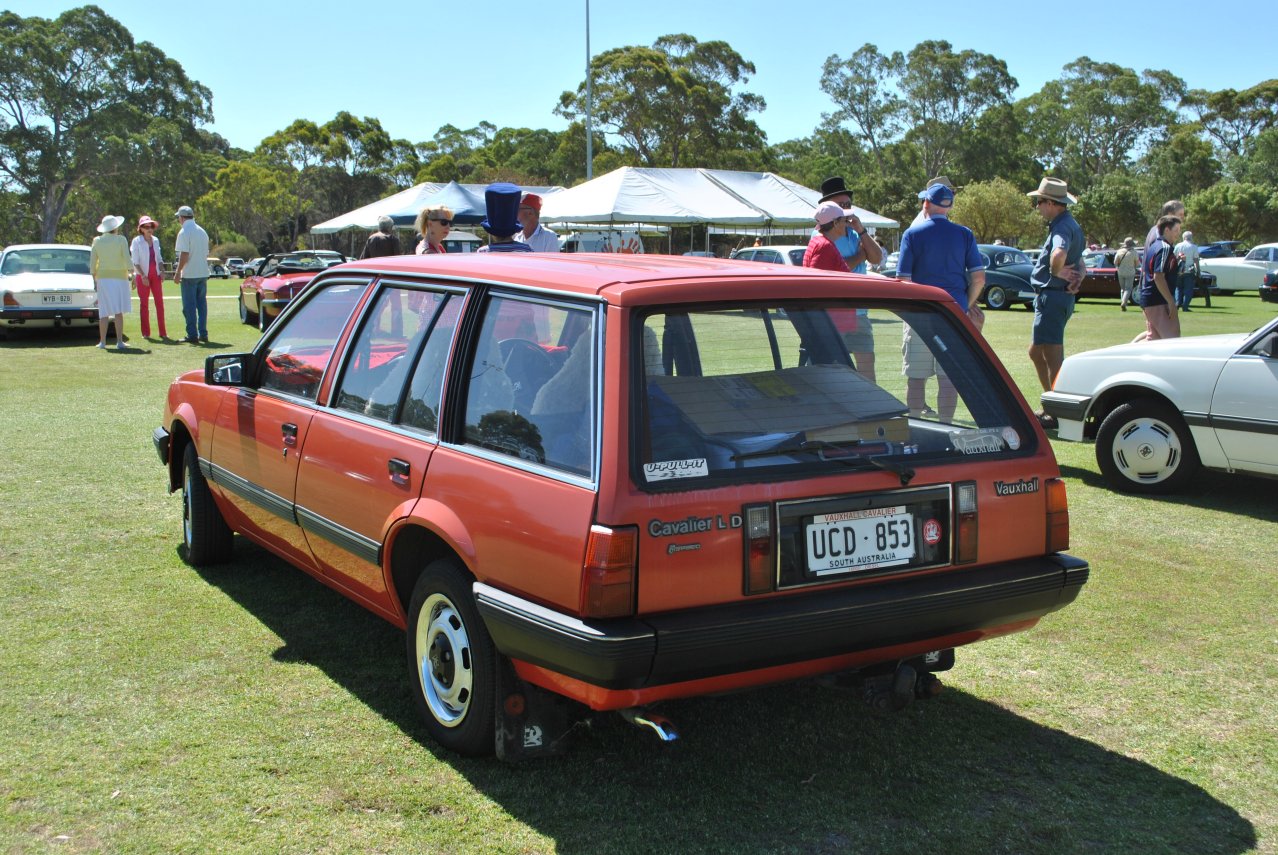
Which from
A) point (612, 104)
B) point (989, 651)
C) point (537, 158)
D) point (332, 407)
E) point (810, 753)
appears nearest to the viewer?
point (810, 753)

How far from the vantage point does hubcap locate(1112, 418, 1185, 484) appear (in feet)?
22.9

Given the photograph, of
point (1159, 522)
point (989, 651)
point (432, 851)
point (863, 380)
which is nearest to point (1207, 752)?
point (989, 651)

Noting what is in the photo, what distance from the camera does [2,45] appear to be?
199ft

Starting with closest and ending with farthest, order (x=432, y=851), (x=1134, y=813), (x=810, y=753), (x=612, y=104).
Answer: (x=432, y=851)
(x=1134, y=813)
(x=810, y=753)
(x=612, y=104)

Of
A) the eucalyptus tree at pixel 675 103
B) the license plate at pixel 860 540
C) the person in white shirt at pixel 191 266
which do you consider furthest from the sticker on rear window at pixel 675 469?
the eucalyptus tree at pixel 675 103

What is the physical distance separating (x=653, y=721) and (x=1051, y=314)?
6799 mm

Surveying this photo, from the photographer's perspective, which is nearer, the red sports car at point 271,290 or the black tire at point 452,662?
the black tire at point 452,662

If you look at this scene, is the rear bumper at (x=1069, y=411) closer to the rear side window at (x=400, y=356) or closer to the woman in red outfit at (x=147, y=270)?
the rear side window at (x=400, y=356)

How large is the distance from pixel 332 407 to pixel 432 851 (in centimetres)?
182

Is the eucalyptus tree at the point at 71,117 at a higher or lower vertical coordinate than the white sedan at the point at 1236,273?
higher

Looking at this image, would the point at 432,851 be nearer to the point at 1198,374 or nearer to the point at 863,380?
the point at 863,380

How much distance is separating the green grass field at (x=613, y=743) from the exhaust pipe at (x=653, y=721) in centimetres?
30

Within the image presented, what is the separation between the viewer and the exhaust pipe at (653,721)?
118 inches

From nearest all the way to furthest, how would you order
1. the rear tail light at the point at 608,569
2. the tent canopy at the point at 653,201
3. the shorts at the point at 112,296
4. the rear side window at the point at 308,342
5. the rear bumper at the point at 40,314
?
the rear tail light at the point at 608,569
the rear side window at the point at 308,342
the shorts at the point at 112,296
the rear bumper at the point at 40,314
the tent canopy at the point at 653,201
